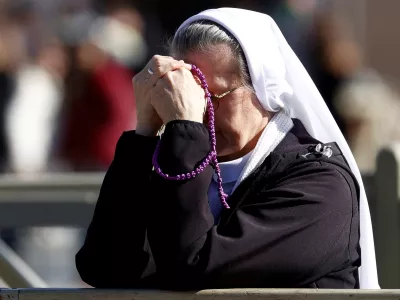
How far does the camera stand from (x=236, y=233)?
2994 millimetres

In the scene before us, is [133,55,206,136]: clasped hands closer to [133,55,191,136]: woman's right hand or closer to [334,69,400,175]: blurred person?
[133,55,191,136]: woman's right hand

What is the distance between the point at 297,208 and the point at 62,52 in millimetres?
5767

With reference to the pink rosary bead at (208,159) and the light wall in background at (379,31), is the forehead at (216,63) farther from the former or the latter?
the light wall in background at (379,31)

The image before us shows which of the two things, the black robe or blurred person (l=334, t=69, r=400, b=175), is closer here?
the black robe

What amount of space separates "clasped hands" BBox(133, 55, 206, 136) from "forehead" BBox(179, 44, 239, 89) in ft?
0.25

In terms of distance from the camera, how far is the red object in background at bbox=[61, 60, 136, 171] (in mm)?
7781

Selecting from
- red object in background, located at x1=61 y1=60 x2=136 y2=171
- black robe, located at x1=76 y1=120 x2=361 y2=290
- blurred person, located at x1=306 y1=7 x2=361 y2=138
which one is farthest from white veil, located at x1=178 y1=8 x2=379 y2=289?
blurred person, located at x1=306 y1=7 x2=361 y2=138

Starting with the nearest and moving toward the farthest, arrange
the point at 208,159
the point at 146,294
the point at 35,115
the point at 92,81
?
the point at 146,294, the point at 208,159, the point at 92,81, the point at 35,115

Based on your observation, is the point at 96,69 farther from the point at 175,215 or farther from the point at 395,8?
the point at 175,215

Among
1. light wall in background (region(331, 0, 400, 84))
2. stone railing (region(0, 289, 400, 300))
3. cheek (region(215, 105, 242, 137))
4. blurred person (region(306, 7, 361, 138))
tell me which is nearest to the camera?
stone railing (region(0, 289, 400, 300))

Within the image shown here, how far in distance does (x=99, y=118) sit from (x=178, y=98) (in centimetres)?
478

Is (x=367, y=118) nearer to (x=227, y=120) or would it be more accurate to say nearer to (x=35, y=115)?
(x=35, y=115)

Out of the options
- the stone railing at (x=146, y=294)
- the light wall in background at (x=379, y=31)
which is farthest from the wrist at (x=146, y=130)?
the light wall in background at (x=379, y=31)

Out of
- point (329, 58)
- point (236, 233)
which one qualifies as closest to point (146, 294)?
point (236, 233)
